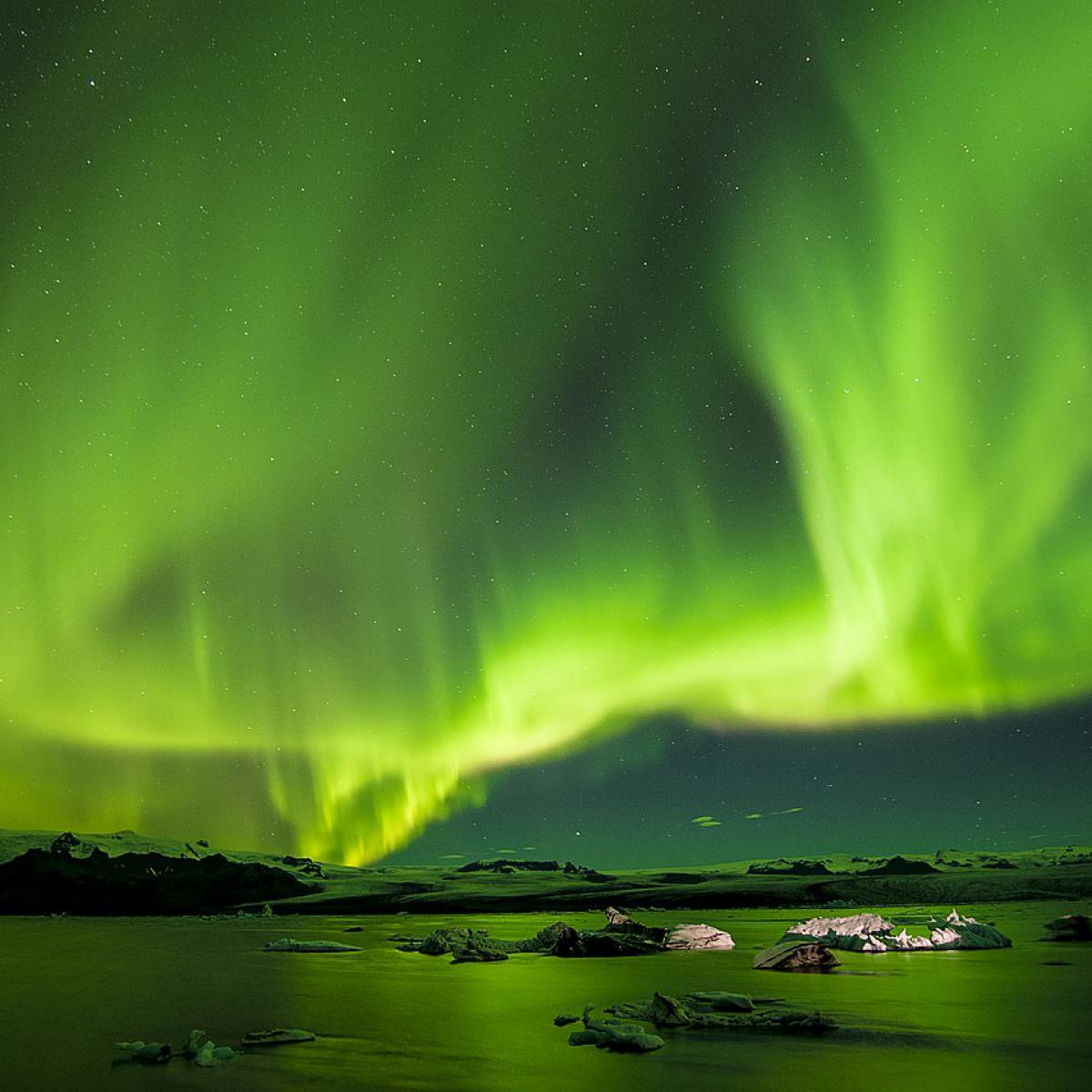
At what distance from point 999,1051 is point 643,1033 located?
4552 mm

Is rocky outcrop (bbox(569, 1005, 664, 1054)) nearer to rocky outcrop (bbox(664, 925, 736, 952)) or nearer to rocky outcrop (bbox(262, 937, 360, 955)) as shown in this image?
rocky outcrop (bbox(664, 925, 736, 952))

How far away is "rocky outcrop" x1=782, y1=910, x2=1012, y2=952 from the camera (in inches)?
1029

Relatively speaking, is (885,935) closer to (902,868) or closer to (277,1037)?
(277,1037)

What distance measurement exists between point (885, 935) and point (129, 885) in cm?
12716

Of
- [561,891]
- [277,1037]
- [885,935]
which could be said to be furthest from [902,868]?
[277,1037]

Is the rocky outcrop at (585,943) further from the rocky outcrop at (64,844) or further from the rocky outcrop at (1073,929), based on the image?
the rocky outcrop at (64,844)

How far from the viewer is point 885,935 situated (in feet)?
87.8

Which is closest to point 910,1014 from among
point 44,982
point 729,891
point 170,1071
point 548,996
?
point 548,996

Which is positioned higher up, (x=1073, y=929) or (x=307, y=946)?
(x=307, y=946)

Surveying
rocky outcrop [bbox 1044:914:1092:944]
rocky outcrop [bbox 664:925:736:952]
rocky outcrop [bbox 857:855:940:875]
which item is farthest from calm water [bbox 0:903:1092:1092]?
rocky outcrop [bbox 857:855:940:875]

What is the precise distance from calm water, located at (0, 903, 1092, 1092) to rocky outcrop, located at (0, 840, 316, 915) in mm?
102749

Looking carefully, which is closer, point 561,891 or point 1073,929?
point 1073,929

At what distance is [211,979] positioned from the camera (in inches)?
898

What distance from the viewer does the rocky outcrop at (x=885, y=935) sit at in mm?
26141
